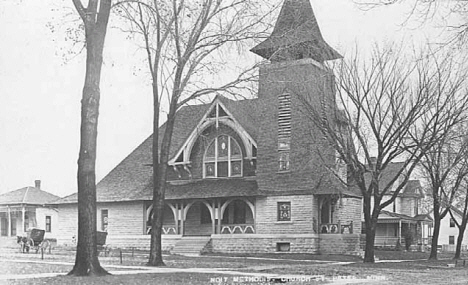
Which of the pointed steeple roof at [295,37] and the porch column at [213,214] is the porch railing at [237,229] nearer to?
the porch column at [213,214]

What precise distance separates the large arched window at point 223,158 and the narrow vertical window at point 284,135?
2699 mm

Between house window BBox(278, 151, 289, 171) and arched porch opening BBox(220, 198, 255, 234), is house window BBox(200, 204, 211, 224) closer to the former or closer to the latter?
arched porch opening BBox(220, 198, 255, 234)

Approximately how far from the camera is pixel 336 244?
127 feet

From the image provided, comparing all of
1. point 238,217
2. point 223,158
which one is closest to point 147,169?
point 223,158

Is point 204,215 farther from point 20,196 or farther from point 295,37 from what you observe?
point 20,196

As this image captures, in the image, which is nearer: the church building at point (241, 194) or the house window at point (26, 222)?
the house window at point (26, 222)

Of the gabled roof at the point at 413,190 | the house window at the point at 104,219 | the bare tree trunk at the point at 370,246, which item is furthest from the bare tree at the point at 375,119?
the gabled roof at the point at 413,190

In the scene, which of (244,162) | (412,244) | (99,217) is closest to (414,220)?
(412,244)

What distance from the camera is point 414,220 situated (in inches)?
2452

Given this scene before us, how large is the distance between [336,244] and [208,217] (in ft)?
27.6

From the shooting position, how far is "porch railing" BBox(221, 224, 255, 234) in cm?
4107

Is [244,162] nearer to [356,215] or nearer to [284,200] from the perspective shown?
[284,200]

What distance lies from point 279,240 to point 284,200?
221cm

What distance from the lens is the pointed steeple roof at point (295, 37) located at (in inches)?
1006
